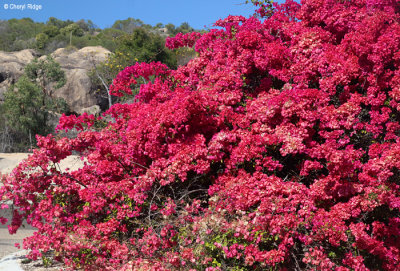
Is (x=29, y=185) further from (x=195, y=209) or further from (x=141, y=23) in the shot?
(x=141, y=23)

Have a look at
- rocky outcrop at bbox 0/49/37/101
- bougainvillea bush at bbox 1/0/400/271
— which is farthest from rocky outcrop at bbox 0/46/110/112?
bougainvillea bush at bbox 1/0/400/271

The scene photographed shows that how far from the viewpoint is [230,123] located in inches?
216

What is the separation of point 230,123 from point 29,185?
2883 millimetres

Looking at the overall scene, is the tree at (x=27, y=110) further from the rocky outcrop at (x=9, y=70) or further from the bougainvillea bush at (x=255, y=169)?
the bougainvillea bush at (x=255, y=169)

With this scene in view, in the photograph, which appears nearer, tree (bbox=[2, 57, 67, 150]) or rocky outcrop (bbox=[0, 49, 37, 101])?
tree (bbox=[2, 57, 67, 150])

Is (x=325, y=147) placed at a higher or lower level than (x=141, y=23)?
lower

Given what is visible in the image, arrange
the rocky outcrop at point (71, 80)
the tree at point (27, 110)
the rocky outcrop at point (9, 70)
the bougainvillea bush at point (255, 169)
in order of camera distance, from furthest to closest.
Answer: the rocky outcrop at point (9, 70), the rocky outcrop at point (71, 80), the tree at point (27, 110), the bougainvillea bush at point (255, 169)

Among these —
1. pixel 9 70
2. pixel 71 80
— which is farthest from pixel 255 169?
pixel 9 70

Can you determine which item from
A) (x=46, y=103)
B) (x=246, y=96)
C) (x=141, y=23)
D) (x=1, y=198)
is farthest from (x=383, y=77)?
(x=141, y=23)

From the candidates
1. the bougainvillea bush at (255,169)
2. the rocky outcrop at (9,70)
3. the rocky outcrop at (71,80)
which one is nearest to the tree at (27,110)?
the rocky outcrop at (71,80)

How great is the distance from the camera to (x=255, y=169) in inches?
A: 201

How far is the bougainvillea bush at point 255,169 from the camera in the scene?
4371 mm

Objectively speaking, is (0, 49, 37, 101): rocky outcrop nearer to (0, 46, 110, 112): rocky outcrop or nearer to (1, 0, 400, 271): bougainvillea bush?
(0, 46, 110, 112): rocky outcrop

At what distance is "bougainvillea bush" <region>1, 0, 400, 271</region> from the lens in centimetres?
437
